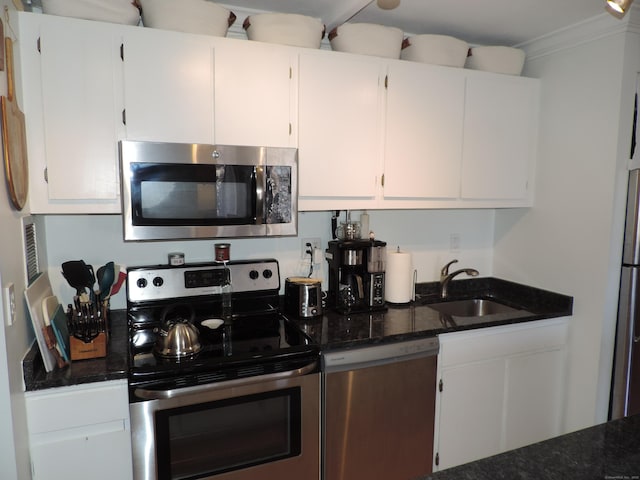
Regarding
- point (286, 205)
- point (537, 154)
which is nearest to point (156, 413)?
point (286, 205)

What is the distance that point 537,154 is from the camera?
105 inches

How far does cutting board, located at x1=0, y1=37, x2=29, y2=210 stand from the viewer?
1443mm

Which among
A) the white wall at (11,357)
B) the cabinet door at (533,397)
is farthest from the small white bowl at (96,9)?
the cabinet door at (533,397)

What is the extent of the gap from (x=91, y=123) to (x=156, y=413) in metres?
1.16

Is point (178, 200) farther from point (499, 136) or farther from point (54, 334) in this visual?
point (499, 136)

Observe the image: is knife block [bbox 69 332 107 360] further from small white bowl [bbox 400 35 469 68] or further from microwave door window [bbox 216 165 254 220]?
small white bowl [bbox 400 35 469 68]

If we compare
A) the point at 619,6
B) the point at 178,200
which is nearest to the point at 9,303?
the point at 178,200

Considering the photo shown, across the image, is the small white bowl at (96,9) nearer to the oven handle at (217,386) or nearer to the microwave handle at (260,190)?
the microwave handle at (260,190)

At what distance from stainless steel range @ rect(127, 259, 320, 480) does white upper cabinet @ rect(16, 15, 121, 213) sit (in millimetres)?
466

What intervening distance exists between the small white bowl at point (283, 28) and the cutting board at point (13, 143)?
962 mm

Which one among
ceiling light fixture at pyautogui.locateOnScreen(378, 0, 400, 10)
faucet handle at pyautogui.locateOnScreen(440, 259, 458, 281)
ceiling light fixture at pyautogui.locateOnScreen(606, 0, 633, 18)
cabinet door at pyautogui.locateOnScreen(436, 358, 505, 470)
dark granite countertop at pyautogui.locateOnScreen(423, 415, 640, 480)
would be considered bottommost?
cabinet door at pyautogui.locateOnScreen(436, 358, 505, 470)

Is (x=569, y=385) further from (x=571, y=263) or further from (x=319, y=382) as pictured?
(x=319, y=382)

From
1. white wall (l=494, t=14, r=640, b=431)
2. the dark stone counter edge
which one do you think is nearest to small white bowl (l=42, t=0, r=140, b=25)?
the dark stone counter edge

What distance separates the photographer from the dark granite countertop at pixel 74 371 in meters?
1.54
